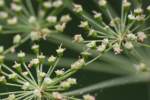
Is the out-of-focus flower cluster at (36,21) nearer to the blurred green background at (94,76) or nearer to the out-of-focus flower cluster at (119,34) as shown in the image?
the out-of-focus flower cluster at (119,34)

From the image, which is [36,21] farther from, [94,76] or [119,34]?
[94,76]

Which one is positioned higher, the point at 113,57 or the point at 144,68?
the point at 113,57

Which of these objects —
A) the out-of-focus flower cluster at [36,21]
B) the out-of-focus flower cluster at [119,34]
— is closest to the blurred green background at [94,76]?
the out-of-focus flower cluster at [36,21]

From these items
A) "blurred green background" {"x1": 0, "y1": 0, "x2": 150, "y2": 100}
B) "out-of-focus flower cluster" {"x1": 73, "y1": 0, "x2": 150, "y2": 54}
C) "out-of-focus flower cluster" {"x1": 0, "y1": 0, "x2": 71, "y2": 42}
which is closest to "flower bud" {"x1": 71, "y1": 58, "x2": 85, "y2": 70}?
"out-of-focus flower cluster" {"x1": 73, "y1": 0, "x2": 150, "y2": 54}

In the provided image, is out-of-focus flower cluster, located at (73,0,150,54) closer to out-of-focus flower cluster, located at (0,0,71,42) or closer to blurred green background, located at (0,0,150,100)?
out-of-focus flower cluster, located at (0,0,71,42)

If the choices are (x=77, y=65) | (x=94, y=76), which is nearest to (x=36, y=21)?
(x=77, y=65)

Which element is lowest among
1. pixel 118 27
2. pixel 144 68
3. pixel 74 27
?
pixel 144 68

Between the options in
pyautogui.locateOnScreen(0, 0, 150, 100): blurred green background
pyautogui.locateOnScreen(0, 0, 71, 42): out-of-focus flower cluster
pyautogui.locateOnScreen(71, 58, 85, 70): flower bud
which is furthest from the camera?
pyautogui.locateOnScreen(0, 0, 150, 100): blurred green background

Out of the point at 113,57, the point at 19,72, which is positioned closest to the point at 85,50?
the point at 19,72

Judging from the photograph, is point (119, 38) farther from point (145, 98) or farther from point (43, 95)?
point (145, 98)

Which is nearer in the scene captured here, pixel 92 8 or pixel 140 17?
pixel 140 17

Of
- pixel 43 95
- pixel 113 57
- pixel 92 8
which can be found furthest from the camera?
pixel 92 8
